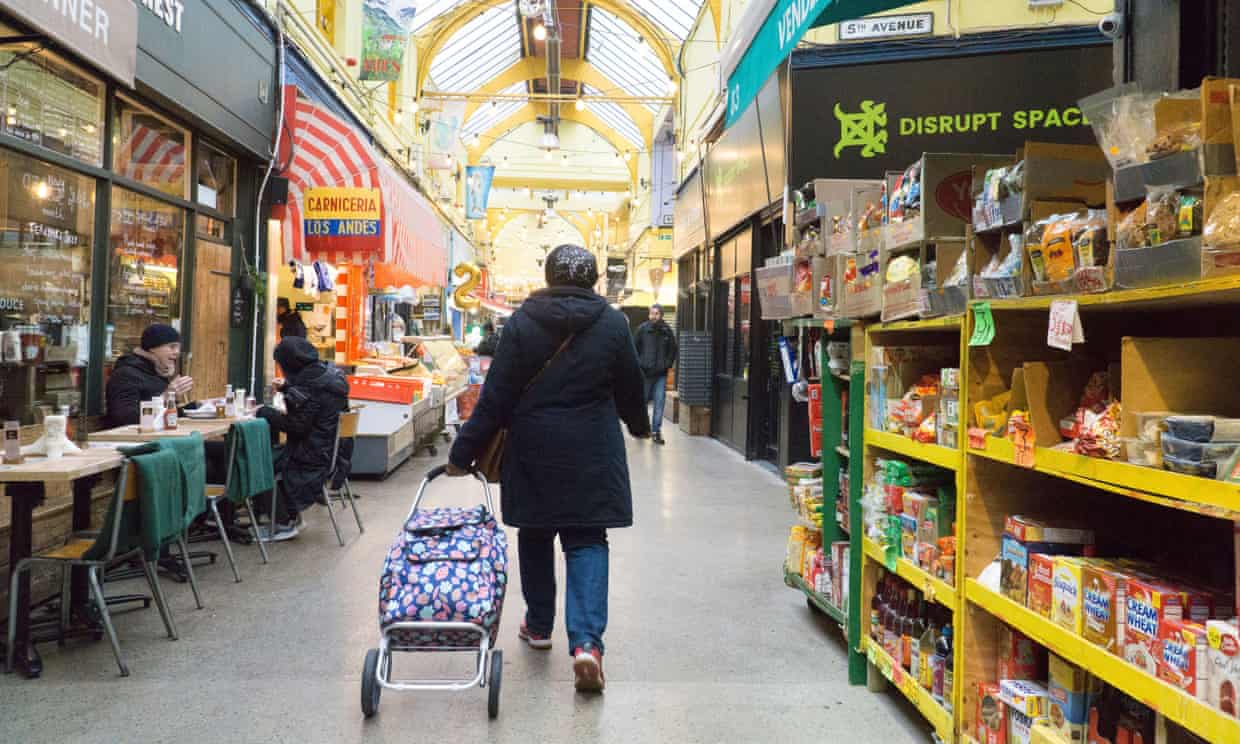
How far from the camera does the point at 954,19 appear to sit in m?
8.19

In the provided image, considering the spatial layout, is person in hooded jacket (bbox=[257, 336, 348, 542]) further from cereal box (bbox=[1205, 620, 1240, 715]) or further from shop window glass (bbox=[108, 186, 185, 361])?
cereal box (bbox=[1205, 620, 1240, 715])

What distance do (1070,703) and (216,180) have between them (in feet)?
26.5

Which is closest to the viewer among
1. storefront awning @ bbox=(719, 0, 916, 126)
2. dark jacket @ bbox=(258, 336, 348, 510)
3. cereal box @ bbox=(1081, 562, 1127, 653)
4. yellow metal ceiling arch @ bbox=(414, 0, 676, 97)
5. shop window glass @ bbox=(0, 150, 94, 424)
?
cereal box @ bbox=(1081, 562, 1127, 653)

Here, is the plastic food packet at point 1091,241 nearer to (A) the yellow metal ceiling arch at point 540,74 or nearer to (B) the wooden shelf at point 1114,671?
(B) the wooden shelf at point 1114,671

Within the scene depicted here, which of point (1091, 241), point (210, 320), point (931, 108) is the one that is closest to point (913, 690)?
point (1091, 241)

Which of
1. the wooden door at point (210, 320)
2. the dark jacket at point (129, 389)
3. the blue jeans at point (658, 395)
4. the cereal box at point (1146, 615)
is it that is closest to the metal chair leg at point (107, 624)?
the dark jacket at point (129, 389)

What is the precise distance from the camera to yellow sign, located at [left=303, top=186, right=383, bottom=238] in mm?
8812

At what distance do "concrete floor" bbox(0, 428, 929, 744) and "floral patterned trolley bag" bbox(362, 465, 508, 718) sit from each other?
0.56ft

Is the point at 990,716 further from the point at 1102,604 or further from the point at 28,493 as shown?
the point at 28,493

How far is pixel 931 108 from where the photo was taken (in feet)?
26.8

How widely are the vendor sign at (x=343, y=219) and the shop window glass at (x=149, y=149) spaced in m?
1.54

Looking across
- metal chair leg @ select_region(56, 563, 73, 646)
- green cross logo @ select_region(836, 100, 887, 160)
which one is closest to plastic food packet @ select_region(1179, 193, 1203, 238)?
metal chair leg @ select_region(56, 563, 73, 646)

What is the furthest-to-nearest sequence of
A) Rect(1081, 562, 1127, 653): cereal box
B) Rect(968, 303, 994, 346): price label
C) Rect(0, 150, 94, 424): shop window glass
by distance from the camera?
Rect(0, 150, 94, 424): shop window glass → Rect(968, 303, 994, 346): price label → Rect(1081, 562, 1127, 653): cereal box

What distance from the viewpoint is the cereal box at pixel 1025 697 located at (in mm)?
2588
